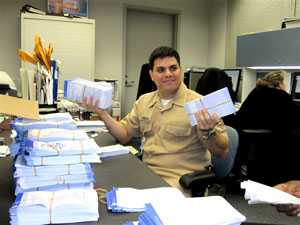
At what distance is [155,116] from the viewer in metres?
1.86

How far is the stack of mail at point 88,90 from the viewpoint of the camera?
4.77ft

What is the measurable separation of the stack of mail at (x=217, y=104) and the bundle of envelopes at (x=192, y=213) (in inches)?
21.7

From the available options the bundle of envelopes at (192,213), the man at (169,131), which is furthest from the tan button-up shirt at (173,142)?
the bundle of envelopes at (192,213)

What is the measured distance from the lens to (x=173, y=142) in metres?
1.78

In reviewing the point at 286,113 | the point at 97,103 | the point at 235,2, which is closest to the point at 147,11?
the point at 235,2

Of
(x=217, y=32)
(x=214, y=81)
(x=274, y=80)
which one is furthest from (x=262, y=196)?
(x=217, y=32)

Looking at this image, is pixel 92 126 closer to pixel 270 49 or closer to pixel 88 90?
pixel 88 90

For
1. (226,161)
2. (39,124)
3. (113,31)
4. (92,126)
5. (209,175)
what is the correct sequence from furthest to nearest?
(113,31)
(92,126)
(226,161)
(209,175)
(39,124)

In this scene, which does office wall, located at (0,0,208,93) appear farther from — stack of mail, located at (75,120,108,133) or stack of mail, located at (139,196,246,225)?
stack of mail, located at (139,196,246,225)

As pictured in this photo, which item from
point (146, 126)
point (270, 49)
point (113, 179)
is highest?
point (270, 49)

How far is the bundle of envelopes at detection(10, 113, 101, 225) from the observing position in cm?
82

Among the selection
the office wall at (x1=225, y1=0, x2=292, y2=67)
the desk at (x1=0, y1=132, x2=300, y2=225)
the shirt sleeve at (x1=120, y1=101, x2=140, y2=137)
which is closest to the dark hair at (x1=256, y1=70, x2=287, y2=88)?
the office wall at (x1=225, y1=0, x2=292, y2=67)

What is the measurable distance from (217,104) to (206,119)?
0.10 meters

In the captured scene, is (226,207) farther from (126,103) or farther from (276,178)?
(126,103)
